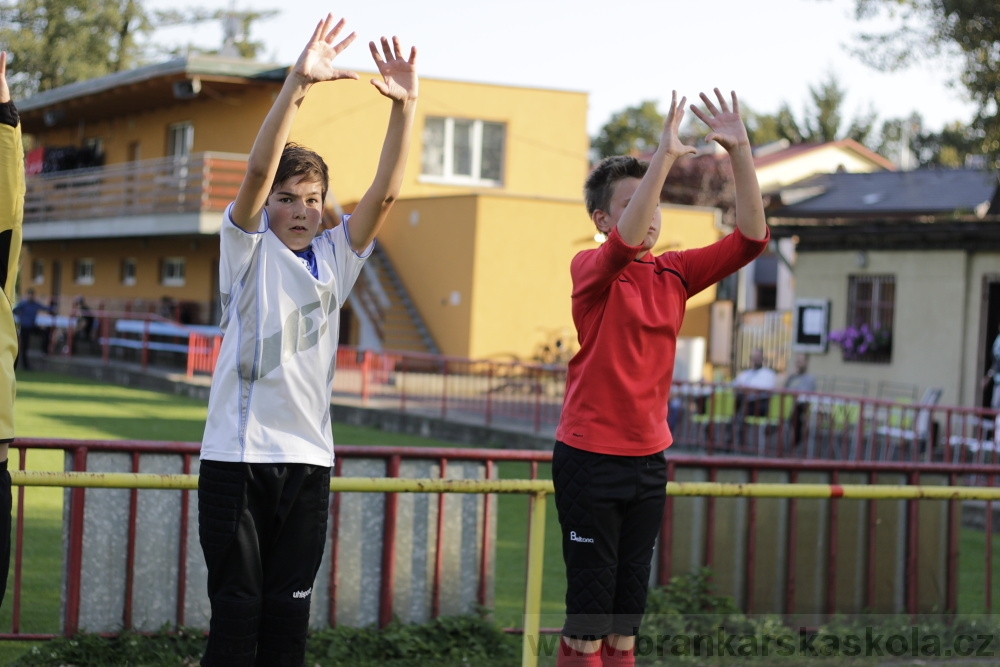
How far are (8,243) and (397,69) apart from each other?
49.9 inches

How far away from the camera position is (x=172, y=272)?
118 feet

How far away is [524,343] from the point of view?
96.1 ft

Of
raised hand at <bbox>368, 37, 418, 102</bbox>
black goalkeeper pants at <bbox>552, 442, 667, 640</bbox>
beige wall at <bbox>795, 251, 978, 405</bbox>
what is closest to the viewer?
raised hand at <bbox>368, 37, 418, 102</bbox>

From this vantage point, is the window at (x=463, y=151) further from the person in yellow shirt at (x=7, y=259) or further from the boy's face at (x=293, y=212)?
the person in yellow shirt at (x=7, y=259)

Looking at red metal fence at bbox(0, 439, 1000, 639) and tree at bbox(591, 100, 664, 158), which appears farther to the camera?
tree at bbox(591, 100, 664, 158)

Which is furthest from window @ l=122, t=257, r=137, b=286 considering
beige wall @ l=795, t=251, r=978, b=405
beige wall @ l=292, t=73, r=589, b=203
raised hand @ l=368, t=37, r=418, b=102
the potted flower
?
raised hand @ l=368, t=37, r=418, b=102

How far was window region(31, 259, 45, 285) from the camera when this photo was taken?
145 ft

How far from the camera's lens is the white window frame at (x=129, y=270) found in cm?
3781

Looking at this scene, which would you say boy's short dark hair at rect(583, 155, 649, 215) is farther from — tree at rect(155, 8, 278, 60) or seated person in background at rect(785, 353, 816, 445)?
tree at rect(155, 8, 278, 60)

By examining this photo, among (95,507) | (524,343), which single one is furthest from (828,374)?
(95,507)

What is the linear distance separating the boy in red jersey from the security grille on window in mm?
32468

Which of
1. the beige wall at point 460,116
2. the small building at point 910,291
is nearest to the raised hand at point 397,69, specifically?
the small building at point 910,291

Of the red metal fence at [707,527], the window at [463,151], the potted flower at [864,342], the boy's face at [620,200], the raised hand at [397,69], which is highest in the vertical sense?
the window at [463,151]

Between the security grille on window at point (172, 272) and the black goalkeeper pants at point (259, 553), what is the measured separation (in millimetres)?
32714
